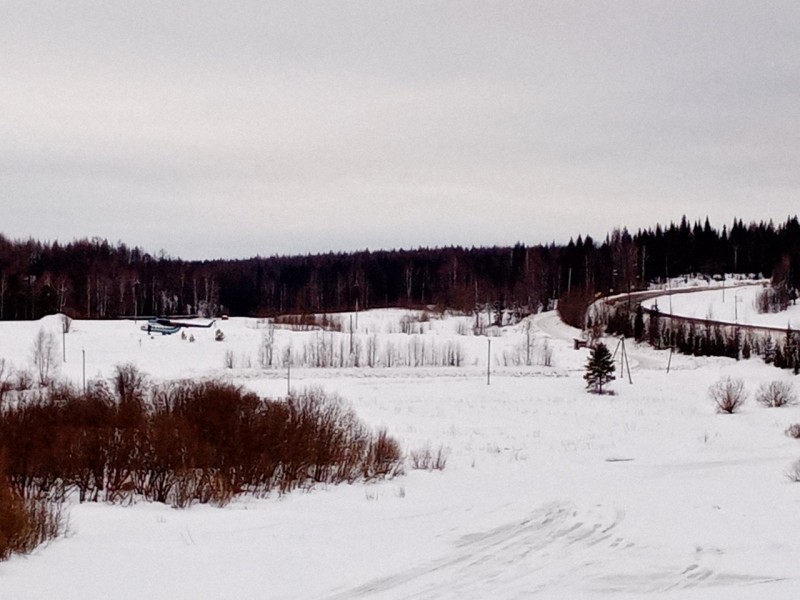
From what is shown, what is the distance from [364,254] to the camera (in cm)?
15488

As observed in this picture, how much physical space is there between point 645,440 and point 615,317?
47.7 m

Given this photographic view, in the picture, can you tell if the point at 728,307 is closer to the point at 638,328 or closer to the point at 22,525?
the point at 638,328

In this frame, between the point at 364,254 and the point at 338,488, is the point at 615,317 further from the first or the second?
the point at 364,254

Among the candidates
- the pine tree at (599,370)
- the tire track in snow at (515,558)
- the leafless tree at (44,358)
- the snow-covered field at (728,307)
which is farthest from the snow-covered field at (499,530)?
the snow-covered field at (728,307)

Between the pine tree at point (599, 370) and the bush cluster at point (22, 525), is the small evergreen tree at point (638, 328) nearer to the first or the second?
the pine tree at point (599, 370)

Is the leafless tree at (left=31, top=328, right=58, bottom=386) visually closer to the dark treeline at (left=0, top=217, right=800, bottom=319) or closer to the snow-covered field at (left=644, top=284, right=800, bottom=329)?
the dark treeline at (left=0, top=217, right=800, bottom=319)

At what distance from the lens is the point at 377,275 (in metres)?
130

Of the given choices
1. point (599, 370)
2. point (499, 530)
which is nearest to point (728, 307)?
point (599, 370)

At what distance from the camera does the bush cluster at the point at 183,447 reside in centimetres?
1691

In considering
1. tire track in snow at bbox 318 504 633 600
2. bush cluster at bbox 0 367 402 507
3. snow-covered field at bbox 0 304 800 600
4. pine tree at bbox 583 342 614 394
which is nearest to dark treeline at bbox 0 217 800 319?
pine tree at bbox 583 342 614 394

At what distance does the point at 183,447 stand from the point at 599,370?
33.0 m

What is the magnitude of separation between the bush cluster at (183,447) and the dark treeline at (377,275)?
71.4 meters

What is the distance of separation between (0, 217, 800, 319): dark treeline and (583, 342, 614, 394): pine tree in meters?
43.6

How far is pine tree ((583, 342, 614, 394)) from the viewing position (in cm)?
4591
